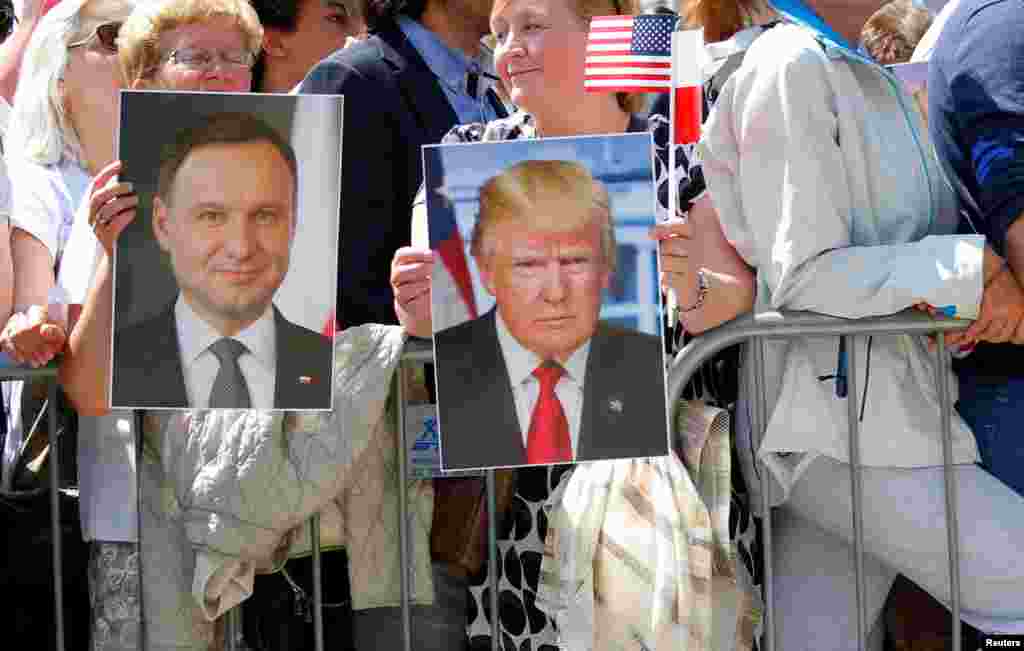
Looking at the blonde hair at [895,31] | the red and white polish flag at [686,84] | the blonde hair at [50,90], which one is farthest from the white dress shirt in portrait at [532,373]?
the blonde hair at [895,31]

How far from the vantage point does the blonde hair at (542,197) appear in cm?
377

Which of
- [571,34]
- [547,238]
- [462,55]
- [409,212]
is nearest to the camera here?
[547,238]

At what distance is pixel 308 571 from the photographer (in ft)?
13.7

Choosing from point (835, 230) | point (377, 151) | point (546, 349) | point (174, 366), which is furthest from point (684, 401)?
point (174, 366)

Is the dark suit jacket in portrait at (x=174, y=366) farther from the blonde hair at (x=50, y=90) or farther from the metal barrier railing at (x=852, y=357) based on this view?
the blonde hair at (x=50, y=90)

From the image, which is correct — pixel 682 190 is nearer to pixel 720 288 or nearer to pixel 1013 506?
pixel 720 288

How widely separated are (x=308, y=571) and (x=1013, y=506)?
1.60 metres

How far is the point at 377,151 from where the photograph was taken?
172 inches

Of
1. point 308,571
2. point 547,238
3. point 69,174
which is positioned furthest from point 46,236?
point 547,238

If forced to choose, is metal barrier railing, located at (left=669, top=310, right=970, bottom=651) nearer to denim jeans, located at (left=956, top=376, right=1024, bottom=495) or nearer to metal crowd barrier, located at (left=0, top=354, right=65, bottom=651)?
denim jeans, located at (left=956, top=376, right=1024, bottom=495)

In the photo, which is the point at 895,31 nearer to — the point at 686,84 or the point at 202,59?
the point at 686,84

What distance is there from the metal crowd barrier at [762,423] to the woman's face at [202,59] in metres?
0.77

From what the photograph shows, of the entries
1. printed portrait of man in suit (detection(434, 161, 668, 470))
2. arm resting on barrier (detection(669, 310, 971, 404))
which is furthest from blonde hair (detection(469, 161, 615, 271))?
arm resting on barrier (detection(669, 310, 971, 404))

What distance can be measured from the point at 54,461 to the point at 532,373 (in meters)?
1.12
